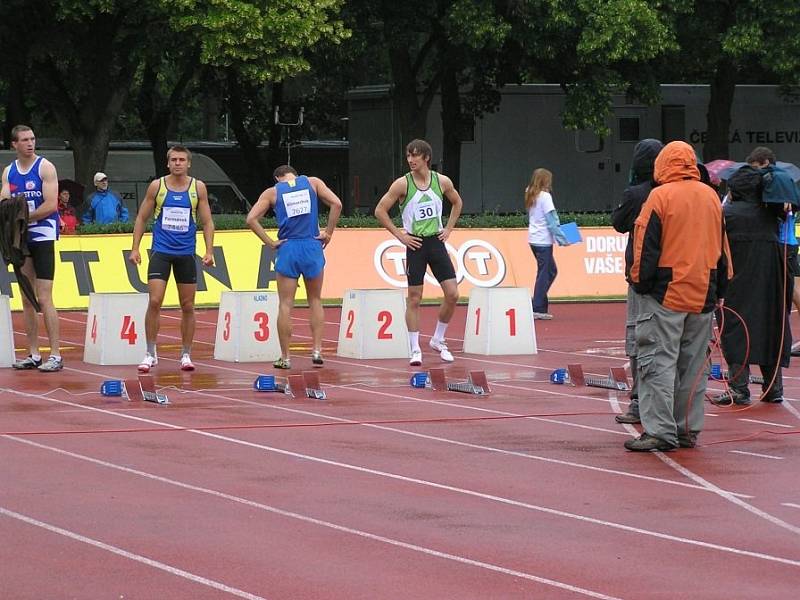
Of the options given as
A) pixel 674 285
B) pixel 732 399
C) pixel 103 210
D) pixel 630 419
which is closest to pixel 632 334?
pixel 630 419

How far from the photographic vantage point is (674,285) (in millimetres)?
9312

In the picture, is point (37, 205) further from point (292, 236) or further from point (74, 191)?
point (74, 191)

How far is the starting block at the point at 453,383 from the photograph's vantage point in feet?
40.5

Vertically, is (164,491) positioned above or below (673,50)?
below

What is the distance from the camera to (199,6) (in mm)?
28891

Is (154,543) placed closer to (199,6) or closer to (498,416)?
(498,416)

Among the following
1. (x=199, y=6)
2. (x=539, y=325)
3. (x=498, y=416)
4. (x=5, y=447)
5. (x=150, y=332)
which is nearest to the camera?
(x=5, y=447)

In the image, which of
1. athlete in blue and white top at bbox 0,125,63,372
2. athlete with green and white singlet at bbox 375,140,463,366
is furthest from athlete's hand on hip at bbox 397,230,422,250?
athlete in blue and white top at bbox 0,125,63,372

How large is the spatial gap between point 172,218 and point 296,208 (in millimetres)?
1127

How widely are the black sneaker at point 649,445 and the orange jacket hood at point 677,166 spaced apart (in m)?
1.60

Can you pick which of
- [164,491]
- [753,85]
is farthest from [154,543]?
[753,85]

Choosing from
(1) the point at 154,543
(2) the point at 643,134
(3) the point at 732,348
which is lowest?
(1) the point at 154,543

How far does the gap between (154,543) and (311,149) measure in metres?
40.9

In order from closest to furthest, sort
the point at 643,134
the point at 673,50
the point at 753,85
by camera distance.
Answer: the point at 673,50, the point at 643,134, the point at 753,85
